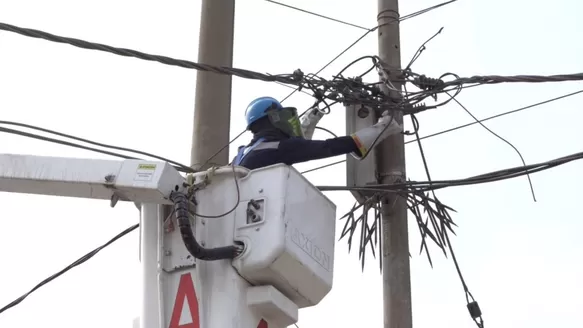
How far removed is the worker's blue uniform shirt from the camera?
567 centimetres

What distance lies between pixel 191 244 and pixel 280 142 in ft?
3.83

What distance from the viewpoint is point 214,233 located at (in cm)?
501

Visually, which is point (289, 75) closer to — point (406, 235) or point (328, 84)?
point (328, 84)

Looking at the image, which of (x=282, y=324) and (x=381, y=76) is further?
(x=381, y=76)

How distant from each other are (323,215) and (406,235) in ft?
7.99

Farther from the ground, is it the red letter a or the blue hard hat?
the blue hard hat

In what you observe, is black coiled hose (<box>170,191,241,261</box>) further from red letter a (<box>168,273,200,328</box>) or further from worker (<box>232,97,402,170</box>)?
worker (<box>232,97,402,170</box>)

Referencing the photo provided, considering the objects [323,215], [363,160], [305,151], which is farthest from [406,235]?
[323,215]

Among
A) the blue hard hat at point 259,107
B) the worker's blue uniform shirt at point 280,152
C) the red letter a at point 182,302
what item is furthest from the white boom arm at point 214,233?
the blue hard hat at point 259,107

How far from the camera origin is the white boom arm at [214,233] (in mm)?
4820

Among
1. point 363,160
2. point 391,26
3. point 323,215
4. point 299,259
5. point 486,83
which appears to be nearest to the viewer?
point 299,259

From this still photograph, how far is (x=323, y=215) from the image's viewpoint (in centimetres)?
520

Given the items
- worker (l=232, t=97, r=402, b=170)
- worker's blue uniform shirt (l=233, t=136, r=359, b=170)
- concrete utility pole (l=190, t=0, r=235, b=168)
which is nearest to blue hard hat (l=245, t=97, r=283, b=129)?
worker (l=232, t=97, r=402, b=170)

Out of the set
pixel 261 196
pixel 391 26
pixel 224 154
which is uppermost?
pixel 391 26
